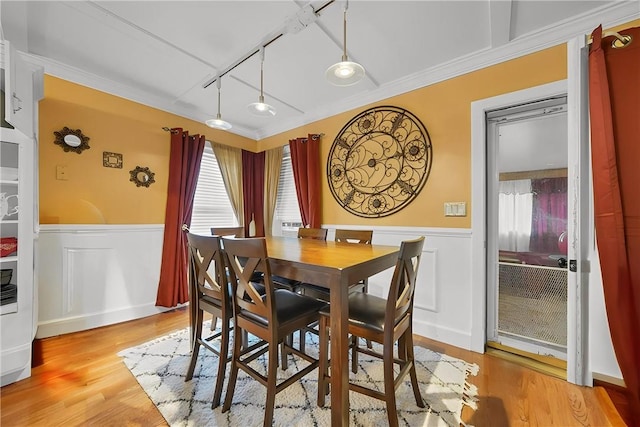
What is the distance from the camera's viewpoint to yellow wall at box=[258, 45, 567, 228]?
1.97m

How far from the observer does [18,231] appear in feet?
5.78

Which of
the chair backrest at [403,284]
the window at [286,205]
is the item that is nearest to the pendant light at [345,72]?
the chair backrest at [403,284]

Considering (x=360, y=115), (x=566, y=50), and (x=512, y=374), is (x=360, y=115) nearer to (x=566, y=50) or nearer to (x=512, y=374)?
(x=566, y=50)

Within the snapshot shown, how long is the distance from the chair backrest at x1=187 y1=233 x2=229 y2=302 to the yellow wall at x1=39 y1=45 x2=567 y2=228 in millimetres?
1666

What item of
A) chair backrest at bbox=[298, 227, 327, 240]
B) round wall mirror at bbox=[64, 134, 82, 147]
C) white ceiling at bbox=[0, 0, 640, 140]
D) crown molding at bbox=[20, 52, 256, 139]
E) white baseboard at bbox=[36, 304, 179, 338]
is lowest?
white baseboard at bbox=[36, 304, 179, 338]

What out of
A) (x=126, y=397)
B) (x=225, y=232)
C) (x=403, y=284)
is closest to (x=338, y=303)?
(x=403, y=284)

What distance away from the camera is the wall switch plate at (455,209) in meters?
2.24

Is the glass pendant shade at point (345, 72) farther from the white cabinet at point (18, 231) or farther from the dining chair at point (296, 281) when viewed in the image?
the white cabinet at point (18, 231)

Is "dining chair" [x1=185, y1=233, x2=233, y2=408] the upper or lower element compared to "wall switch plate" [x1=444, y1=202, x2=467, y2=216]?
lower

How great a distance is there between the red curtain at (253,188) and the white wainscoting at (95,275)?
4.00ft

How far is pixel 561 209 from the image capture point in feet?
6.53

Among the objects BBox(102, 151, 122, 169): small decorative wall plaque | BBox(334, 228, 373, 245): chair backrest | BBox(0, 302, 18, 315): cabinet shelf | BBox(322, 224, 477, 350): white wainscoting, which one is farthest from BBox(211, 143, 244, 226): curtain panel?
BBox(322, 224, 477, 350): white wainscoting

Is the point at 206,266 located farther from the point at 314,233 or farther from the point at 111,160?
the point at 111,160

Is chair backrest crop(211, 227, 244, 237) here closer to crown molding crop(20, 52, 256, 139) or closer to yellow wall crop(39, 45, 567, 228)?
yellow wall crop(39, 45, 567, 228)
